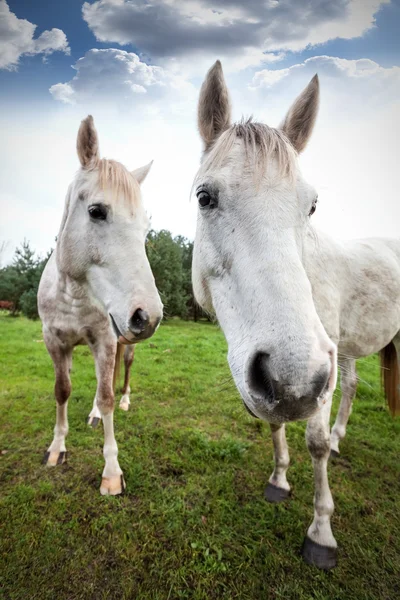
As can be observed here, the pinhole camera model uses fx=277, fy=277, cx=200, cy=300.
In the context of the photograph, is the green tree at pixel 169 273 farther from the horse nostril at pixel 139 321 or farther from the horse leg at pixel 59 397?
the horse nostril at pixel 139 321

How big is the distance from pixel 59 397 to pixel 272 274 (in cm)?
324

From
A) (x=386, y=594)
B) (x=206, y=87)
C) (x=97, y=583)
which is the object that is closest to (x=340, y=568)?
(x=386, y=594)

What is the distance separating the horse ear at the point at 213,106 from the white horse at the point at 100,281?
965mm

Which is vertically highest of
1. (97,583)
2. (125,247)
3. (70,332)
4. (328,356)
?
(125,247)

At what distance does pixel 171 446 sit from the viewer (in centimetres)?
374

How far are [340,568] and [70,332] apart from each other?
3.29 metres

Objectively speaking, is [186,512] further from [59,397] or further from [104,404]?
[59,397]

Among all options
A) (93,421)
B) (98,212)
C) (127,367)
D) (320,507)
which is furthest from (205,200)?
Answer: (127,367)

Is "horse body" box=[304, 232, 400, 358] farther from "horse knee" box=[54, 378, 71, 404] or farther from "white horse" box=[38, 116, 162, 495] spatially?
"horse knee" box=[54, 378, 71, 404]

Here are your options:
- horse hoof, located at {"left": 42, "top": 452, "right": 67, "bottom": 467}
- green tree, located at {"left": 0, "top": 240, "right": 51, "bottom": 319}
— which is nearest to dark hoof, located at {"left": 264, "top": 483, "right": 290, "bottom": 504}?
horse hoof, located at {"left": 42, "top": 452, "right": 67, "bottom": 467}

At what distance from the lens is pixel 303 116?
6.61 feet

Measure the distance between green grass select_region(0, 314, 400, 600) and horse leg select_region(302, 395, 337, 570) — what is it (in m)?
0.10

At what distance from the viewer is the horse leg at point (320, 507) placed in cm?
222

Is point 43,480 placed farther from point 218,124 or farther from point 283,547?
point 218,124
